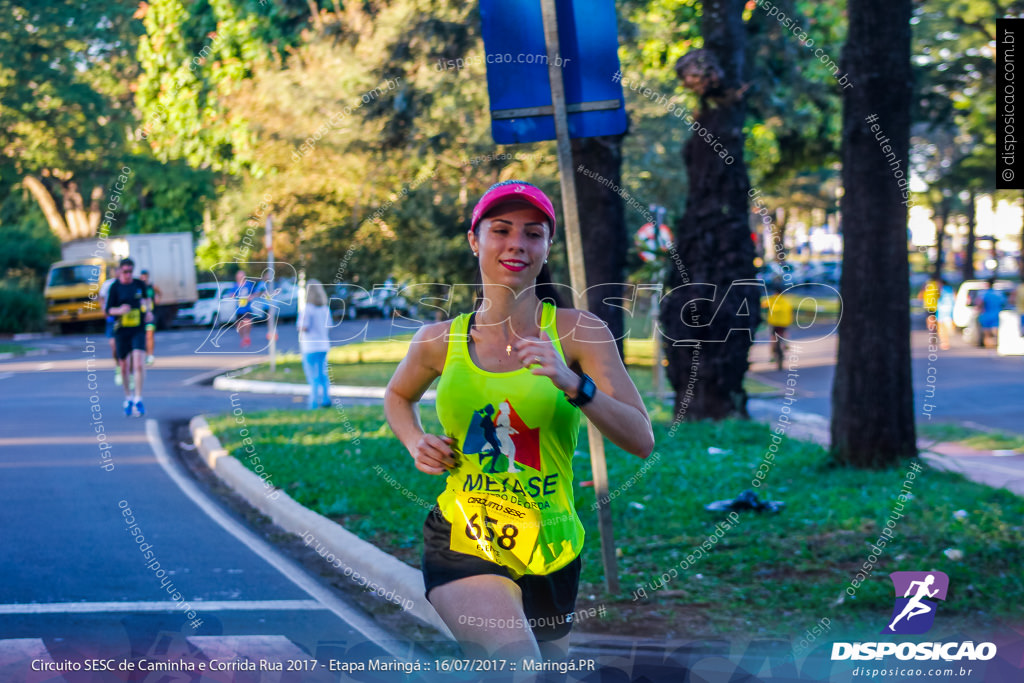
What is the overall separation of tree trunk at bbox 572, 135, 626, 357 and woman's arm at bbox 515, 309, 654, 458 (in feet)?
28.8

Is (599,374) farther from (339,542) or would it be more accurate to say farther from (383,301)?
(383,301)

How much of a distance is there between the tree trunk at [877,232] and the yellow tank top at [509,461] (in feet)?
19.9

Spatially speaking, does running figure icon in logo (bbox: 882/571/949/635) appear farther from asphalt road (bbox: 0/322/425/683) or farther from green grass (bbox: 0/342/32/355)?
green grass (bbox: 0/342/32/355)

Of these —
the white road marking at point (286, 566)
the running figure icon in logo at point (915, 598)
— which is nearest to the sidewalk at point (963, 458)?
the running figure icon in logo at point (915, 598)

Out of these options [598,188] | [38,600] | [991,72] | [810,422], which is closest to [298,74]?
[598,188]

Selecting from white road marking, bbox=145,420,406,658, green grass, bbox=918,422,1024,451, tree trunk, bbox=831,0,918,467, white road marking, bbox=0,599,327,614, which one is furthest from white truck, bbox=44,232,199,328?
white road marking, bbox=0,599,327,614

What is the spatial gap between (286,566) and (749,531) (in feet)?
9.92

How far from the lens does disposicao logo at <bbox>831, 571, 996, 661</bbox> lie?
496cm

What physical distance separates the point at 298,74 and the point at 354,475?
11.7 metres

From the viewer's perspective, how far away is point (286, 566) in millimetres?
7078

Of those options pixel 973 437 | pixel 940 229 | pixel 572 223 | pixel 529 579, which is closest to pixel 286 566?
pixel 572 223

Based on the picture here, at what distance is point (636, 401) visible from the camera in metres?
3.39

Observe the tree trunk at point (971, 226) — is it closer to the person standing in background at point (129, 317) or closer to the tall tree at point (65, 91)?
the tall tree at point (65, 91)

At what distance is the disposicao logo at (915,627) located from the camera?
16.3 feet
